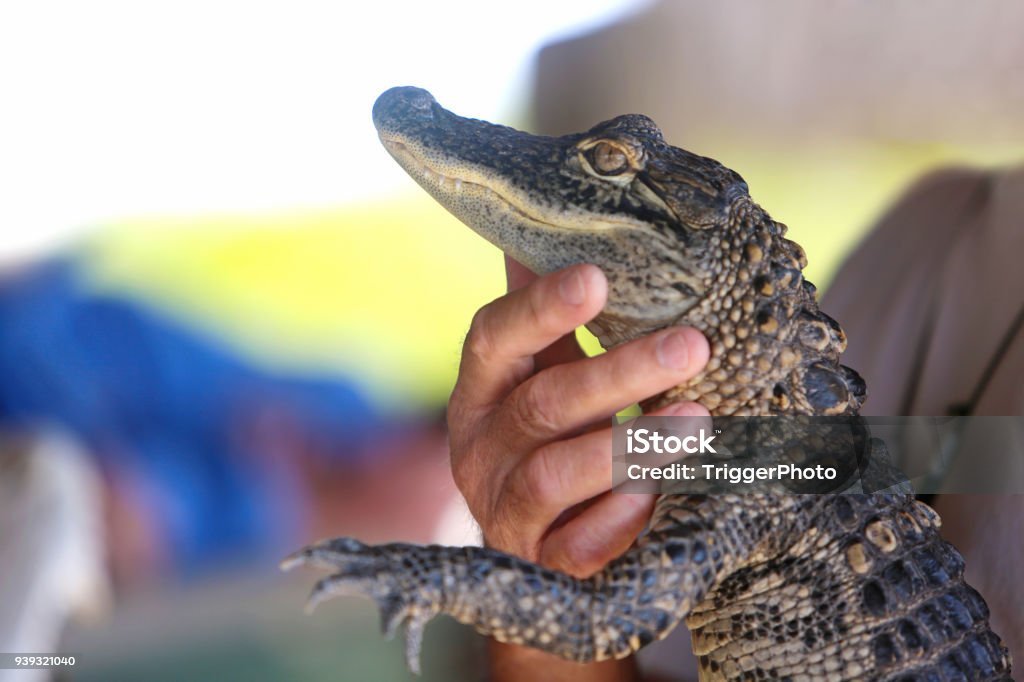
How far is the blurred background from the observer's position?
236 cm

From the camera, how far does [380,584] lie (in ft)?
2.35

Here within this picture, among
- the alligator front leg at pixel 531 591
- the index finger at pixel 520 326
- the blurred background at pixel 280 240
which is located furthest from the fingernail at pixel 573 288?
the blurred background at pixel 280 240

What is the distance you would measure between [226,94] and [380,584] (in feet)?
8.02

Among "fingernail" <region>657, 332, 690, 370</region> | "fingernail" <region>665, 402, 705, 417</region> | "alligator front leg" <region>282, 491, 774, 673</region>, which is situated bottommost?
"alligator front leg" <region>282, 491, 774, 673</region>

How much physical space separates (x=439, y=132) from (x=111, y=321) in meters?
1.98

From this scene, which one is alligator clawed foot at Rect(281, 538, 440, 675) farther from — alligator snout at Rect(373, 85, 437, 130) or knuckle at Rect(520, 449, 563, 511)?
alligator snout at Rect(373, 85, 437, 130)

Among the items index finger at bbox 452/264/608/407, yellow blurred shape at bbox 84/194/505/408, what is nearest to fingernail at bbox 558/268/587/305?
index finger at bbox 452/264/608/407

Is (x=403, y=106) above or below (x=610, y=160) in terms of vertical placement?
above

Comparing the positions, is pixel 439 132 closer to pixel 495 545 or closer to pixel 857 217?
pixel 495 545

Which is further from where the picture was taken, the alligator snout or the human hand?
the alligator snout

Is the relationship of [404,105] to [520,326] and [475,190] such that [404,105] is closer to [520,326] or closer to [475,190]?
[475,190]

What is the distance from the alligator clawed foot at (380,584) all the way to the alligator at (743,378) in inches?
9.2

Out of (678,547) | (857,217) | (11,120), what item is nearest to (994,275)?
(857,217)

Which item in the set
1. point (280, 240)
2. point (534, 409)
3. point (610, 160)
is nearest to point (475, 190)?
point (610, 160)
